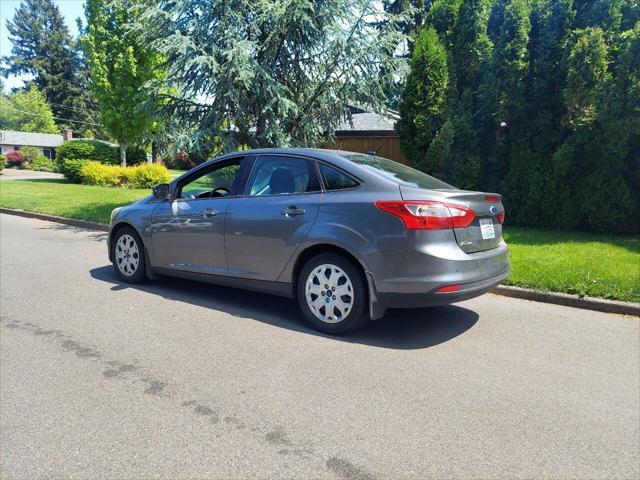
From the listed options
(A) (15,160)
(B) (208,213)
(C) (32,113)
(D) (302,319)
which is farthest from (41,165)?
(D) (302,319)

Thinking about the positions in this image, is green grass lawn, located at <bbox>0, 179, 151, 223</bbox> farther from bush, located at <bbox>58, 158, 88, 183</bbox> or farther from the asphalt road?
the asphalt road

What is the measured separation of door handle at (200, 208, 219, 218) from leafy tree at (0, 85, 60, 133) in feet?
246

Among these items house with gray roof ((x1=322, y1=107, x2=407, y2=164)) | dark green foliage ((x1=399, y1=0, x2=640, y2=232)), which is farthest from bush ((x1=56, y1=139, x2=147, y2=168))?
dark green foliage ((x1=399, y1=0, x2=640, y2=232))

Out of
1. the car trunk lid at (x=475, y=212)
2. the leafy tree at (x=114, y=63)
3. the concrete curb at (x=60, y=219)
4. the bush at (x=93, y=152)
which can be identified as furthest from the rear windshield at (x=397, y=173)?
the bush at (x=93, y=152)

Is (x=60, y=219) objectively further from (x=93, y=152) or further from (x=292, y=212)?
(x=93, y=152)

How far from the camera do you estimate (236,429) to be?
2.95 meters

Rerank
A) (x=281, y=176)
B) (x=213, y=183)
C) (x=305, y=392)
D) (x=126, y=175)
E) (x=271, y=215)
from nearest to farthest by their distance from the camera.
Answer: (x=305, y=392), (x=271, y=215), (x=281, y=176), (x=213, y=183), (x=126, y=175)

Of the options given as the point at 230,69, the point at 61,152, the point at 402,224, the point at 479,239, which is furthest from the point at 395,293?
the point at 61,152

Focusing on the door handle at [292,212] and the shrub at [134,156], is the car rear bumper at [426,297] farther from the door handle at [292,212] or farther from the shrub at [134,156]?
the shrub at [134,156]

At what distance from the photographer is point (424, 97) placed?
35.3ft

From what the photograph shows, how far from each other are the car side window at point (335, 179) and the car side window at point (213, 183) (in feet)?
3.73

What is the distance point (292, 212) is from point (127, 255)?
2.71m

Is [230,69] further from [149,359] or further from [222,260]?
[149,359]

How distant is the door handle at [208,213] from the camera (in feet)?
17.3
